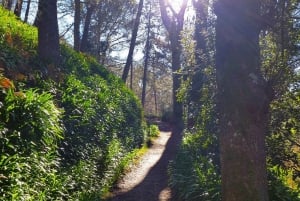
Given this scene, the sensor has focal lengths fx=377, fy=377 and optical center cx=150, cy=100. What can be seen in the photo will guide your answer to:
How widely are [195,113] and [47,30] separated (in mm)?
5030

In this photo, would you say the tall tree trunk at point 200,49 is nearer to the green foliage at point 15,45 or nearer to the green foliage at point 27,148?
the green foliage at point 15,45

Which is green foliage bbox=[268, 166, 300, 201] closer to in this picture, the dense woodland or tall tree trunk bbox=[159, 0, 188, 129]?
the dense woodland

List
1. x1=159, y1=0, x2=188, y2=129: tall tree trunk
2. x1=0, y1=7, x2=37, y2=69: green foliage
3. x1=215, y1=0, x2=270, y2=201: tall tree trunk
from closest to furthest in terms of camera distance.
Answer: x1=215, y1=0, x2=270, y2=201: tall tree trunk → x1=0, y1=7, x2=37, y2=69: green foliage → x1=159, y1=0, x2=188, y2=129: tall tree trunk

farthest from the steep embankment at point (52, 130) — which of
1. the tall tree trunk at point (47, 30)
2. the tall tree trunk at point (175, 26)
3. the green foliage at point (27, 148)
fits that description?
the tall tree trunk at point (175, 26)

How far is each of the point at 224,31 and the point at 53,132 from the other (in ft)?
11.1

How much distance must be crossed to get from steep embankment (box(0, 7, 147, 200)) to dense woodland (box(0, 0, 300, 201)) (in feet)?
0.07

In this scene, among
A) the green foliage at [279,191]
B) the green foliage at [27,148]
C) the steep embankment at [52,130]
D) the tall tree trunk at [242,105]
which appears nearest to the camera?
the tall tree trunk at [242,105]

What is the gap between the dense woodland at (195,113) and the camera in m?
4.25

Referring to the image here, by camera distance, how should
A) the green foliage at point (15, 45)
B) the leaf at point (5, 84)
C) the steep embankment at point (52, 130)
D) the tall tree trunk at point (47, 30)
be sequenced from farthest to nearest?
the tall tree trunk at point (47, 30) < the green foliage at point (15, 45) < the leaf at point (5, 84) < the steep embankment at point (52, 130)

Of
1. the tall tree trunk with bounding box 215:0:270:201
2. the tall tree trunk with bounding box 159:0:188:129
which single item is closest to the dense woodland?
the tall tree trunk with bounding box 215:0:270:201

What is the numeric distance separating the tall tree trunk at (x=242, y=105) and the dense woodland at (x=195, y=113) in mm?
11

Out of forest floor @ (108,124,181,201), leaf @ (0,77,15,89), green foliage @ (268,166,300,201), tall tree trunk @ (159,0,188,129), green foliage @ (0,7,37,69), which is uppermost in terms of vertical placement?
tall tree trunk @ (159,0,188,129)

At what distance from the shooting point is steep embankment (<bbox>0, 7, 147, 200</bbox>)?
5.20 metres

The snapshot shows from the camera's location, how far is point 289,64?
6.96 m
